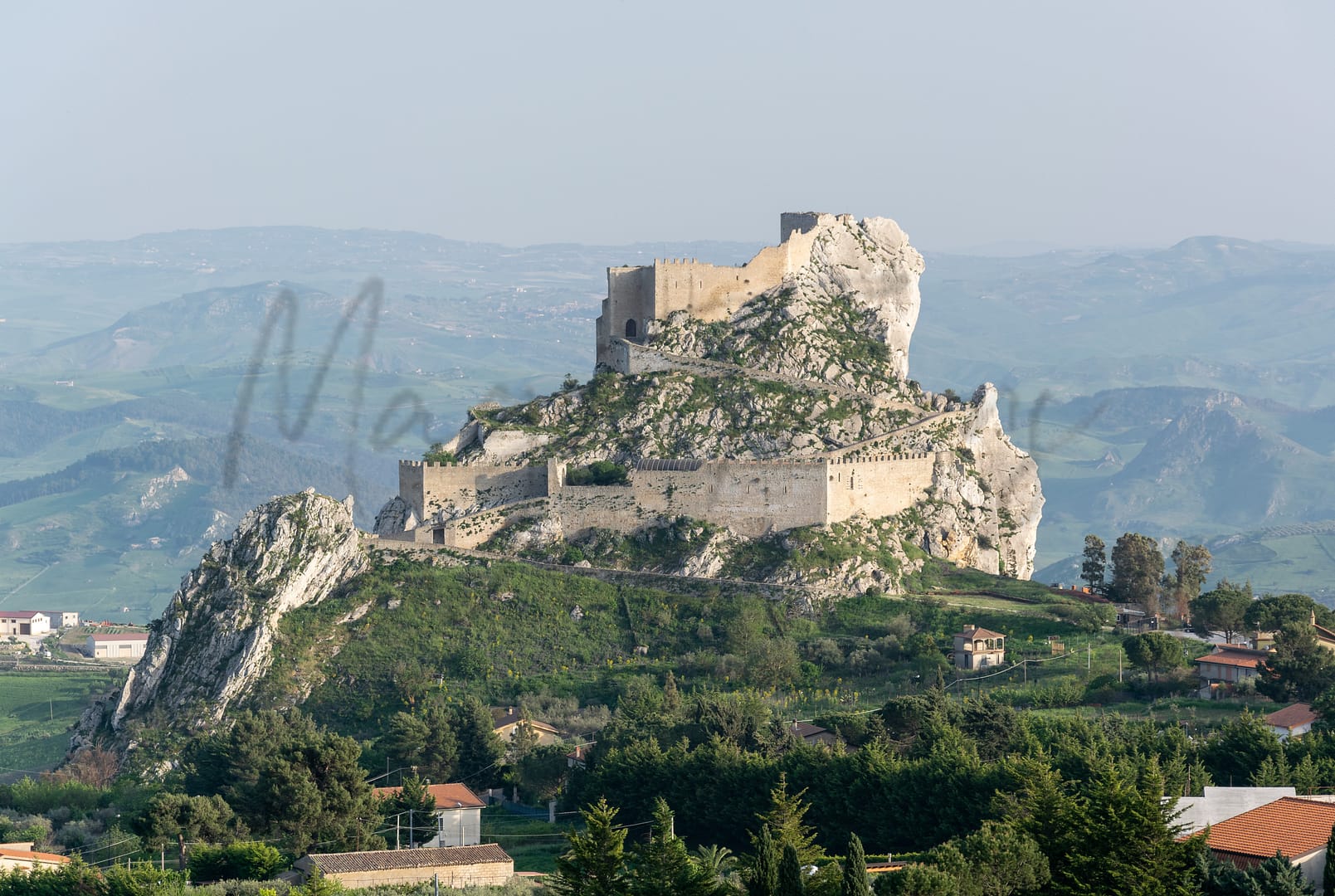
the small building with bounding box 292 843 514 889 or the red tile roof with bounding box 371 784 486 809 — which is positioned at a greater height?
the small building with bounding box 292 843 514 889

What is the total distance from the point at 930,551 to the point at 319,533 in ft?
86.0

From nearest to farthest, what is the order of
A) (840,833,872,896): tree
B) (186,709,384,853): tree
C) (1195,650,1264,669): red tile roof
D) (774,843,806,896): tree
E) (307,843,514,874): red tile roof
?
(840,833,872,896): tree < (774,843,806,896): tree < (307,843,514,874): red tile roof < (186,709,384,853): tree < (1195,650,1264,669): red tile roof

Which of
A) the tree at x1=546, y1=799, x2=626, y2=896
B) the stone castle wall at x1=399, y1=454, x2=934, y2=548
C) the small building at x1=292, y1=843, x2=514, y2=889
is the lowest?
the small building at x1=292, y1=843, x2=514, y2=889

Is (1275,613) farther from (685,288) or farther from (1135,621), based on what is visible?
(685,288)

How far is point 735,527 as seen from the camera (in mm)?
91312

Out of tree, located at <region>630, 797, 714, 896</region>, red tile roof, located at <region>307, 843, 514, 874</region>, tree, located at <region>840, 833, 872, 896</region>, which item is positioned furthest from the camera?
red tile roof, located at <region>307, 843, 514, 874</region>

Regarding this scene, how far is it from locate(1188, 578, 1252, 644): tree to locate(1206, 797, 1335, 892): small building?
36.2 metres

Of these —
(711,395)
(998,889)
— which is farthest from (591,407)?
(998,889)

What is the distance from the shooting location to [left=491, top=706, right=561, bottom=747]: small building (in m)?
77.2

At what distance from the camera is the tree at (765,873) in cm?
4688

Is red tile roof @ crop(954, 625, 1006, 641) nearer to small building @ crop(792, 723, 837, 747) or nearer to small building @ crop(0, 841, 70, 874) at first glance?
small building @ crop(792, 723, 837, 747)

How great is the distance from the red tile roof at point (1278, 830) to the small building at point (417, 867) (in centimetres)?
1890

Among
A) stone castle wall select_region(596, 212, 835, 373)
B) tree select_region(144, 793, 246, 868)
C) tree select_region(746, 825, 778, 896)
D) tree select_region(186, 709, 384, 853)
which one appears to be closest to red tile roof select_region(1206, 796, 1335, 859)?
tree select_region(746, 825, 778, 896)

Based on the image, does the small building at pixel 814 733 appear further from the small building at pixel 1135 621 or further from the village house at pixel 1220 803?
the small building at pixel 1135 621
